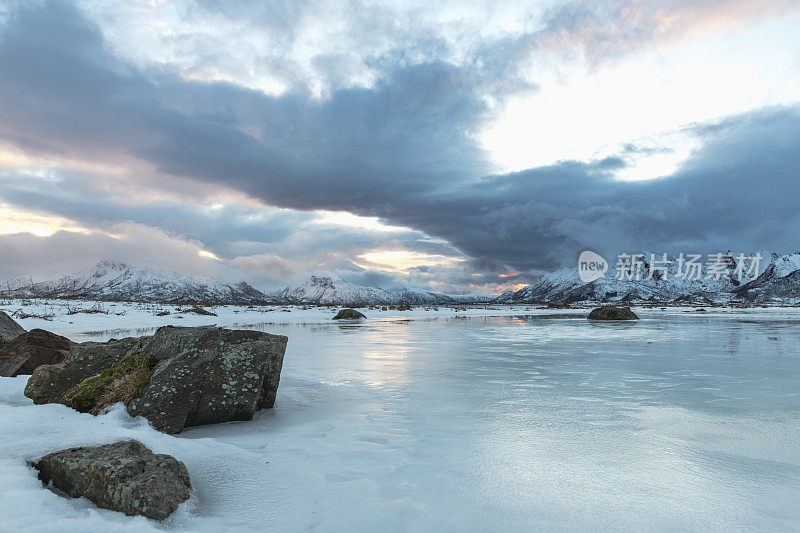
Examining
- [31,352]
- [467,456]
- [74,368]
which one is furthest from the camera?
[31,352]

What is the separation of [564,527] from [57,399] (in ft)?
25.7

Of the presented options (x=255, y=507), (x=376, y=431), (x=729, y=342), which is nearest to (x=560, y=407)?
(x=376, y=431)

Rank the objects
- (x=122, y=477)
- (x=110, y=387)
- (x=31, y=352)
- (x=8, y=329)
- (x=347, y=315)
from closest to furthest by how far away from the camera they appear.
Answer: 1. (x=122, y=477)
2. (x=110, y=387)
3. (x=31, y=352)
4. (x=8, y=329)
5. (x=347, y=315)

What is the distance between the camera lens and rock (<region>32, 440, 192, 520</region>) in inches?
136

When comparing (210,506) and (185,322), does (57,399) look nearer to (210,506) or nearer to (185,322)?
(210,506)

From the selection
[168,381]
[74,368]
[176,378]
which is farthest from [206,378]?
[74,368]

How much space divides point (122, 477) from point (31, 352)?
892cm

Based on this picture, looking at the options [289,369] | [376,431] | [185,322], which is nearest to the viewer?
[376,431]

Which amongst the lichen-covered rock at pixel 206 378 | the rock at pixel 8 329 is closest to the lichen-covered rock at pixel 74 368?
the lichen-covered rock at pixel 206 378

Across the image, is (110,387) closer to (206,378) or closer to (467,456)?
(206,378)

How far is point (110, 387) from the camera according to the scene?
21.2 feet

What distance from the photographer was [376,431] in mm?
6105

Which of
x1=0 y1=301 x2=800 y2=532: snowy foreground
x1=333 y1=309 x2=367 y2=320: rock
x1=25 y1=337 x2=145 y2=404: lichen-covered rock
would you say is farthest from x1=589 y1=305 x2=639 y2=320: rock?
x1=25 y1=337 x2=145 y2=404: lichen-covered rock

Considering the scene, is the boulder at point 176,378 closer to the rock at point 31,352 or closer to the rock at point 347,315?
the rock at point 31,352
